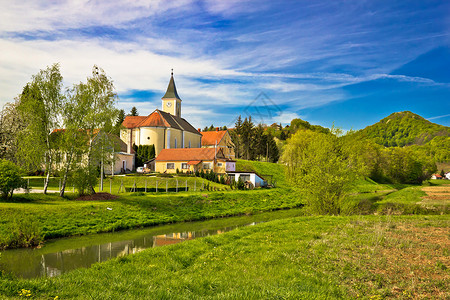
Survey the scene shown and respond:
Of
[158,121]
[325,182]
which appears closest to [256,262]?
[325,182]

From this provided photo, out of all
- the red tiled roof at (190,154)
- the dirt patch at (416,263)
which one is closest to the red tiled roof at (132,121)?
the red tiled roof at (190,154)

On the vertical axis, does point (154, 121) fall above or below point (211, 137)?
above

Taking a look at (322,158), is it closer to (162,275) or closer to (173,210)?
(173,210)

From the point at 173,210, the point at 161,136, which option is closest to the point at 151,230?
the point at 173,210

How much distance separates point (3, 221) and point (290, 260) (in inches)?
633

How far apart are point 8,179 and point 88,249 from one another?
9667 mm

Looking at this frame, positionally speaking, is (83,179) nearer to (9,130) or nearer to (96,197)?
(96,197)

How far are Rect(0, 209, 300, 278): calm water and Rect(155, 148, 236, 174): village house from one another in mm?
29953

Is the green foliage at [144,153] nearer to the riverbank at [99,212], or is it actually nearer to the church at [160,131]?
the church at [160,131]

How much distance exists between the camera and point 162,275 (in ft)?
31.7

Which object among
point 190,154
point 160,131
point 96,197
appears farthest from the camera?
point 160,131

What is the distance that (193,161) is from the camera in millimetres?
56562

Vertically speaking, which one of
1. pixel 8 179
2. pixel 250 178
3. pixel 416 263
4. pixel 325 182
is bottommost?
pixel 416 263

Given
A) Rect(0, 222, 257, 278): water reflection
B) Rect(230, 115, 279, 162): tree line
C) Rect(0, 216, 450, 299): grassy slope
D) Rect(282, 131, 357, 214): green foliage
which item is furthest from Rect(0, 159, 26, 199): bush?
Rect(230, 115, 279, 162): tree line
